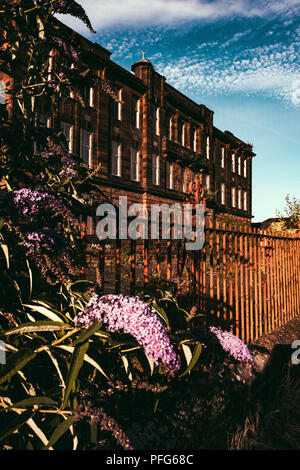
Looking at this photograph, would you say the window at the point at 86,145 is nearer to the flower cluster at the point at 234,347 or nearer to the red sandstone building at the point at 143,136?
the red sandstone building at the point at 143,136

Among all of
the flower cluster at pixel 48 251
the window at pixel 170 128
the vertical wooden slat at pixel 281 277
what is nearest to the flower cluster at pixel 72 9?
the flower cluster at pixel 48 251

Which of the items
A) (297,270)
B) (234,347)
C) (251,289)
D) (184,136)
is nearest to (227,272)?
(251,289)

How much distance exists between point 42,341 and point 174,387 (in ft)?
4.65

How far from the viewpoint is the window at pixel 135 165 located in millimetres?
19062

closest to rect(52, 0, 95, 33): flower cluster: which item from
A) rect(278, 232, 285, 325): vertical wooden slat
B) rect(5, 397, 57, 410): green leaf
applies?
rect(5, 397, 57, 410): green leaf

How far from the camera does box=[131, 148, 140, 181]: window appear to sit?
62.5ft

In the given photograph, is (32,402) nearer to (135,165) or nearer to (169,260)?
(169,260)

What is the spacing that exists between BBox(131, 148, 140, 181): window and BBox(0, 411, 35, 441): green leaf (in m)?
18.1

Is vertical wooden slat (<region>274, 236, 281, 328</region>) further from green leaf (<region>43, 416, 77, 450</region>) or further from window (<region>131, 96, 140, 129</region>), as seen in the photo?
window (<region>131, 96, 140, 129</region>)

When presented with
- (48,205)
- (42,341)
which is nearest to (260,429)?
(42,341)

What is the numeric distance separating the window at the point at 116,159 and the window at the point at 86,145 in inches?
63.2

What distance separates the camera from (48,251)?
1.50 metres
